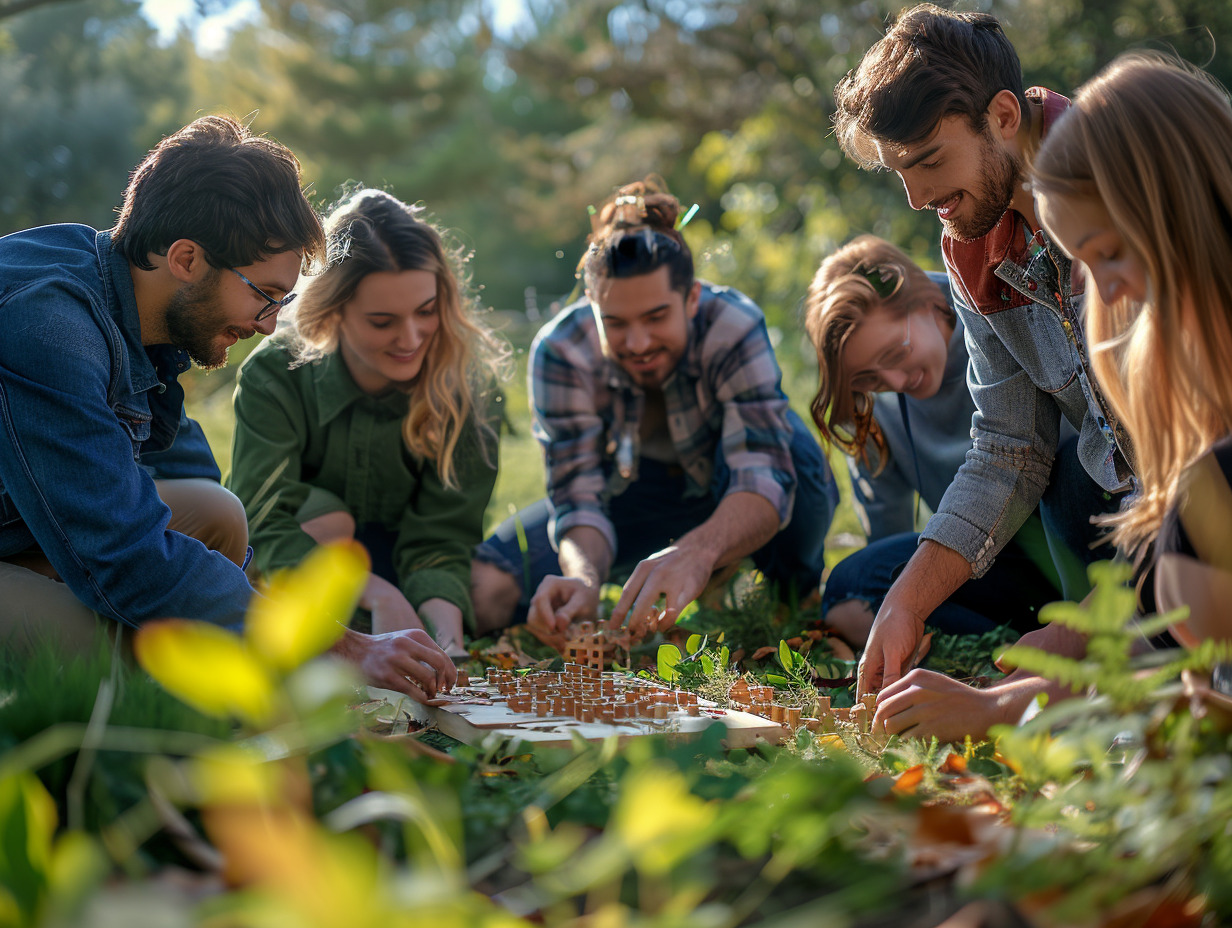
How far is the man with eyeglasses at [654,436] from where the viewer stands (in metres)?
3.59

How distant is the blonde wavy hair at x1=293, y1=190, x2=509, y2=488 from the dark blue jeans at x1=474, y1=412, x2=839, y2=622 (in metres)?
0.56

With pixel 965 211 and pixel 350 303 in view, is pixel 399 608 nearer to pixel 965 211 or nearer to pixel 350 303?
pixel 350 303

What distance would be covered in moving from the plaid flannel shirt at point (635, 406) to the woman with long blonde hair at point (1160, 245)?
1.96 metres

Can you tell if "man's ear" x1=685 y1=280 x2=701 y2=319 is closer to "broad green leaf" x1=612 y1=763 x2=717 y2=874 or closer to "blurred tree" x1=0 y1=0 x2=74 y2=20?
"broad green leaf" x1=612 y1=763 x2=717 y2=874

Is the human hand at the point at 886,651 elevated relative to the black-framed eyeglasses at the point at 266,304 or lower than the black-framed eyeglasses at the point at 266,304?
lower

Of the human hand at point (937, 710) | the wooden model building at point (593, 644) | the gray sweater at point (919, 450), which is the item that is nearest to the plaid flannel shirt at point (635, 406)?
the gray sweater at point (919, 450)

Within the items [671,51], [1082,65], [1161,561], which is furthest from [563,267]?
[1161,561]

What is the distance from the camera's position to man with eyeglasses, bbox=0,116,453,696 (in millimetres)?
2107

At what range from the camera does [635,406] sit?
398 centimetres

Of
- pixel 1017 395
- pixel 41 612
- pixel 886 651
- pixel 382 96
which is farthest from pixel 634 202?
pixel 382 96

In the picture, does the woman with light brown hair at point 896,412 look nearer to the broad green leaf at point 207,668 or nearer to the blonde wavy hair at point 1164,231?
the blonde wavy hair at point 1164,231

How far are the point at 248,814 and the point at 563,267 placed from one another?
33.7m

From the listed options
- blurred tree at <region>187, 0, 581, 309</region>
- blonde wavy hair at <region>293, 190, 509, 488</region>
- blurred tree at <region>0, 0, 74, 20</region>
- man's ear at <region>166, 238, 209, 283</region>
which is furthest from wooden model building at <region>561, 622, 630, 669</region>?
blurred tree at <region>187, 0, 581, 309</region>

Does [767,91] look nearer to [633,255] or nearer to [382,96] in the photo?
[633,255]
